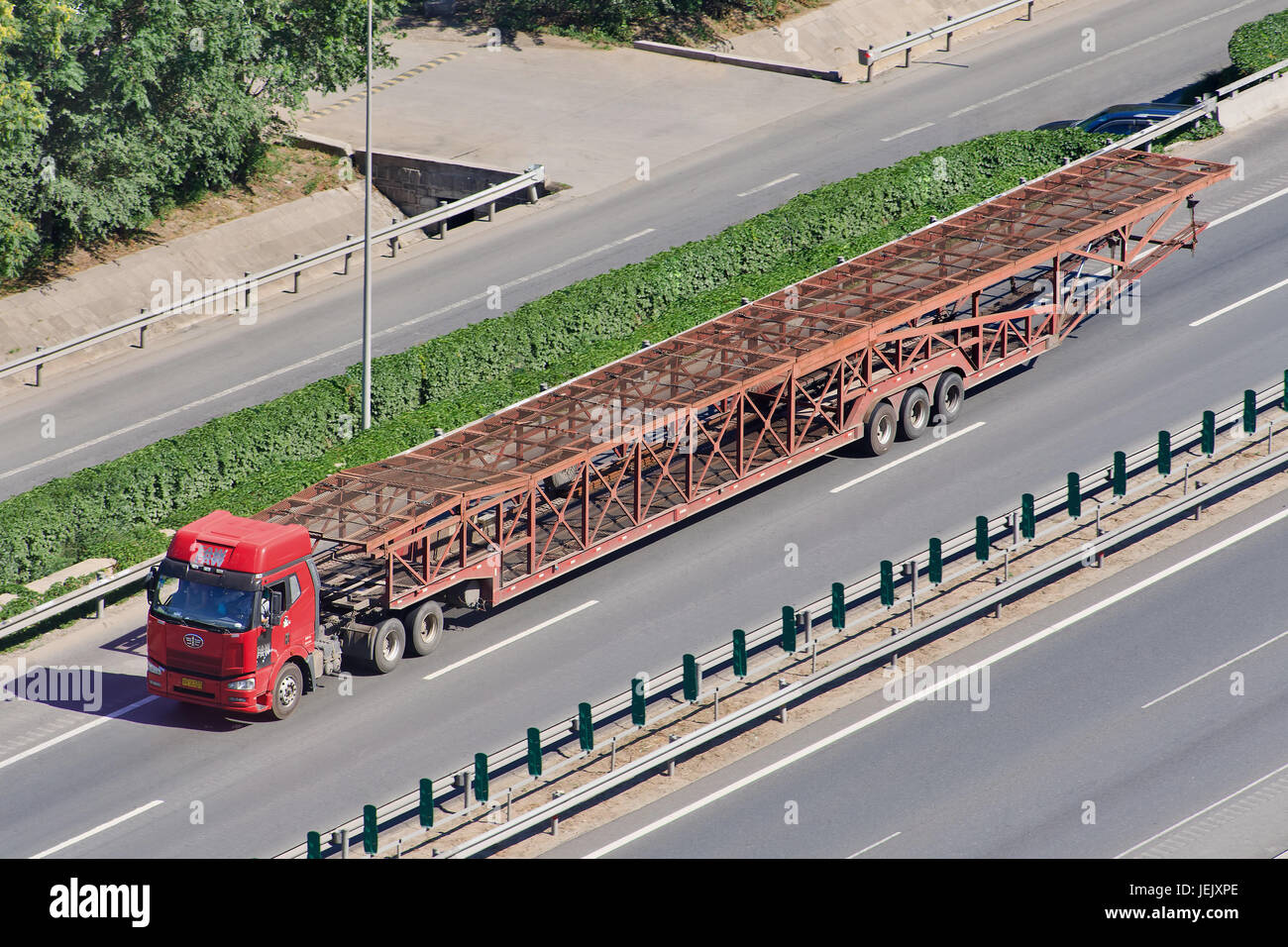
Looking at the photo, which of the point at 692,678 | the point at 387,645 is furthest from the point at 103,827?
the point at 692,678

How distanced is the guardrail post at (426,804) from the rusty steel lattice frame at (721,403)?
569 cm

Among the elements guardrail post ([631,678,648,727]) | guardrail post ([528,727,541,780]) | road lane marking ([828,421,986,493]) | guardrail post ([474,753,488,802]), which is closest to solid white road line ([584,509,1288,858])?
guardrail post ([528,727,541,780])

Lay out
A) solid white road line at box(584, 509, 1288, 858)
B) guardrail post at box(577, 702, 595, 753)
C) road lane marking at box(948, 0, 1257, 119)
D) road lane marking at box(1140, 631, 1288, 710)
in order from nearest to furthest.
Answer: solid white road line at box(584, 509, 1288, 858)
guardrail post at box(577, 702, 595, 753)
road lane marking at box(1140, 631, 1288, 710)
road lane marking at box(948, 0, 1257, 119)

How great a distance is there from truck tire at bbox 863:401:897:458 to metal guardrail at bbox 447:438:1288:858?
5.53 meters

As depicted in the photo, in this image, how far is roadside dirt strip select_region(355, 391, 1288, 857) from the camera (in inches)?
1195

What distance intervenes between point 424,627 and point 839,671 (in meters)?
7.49

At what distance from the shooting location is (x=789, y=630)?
32.8 m

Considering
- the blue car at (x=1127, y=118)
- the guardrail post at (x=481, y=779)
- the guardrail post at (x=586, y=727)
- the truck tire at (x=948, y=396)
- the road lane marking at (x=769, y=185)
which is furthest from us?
the road lane marking at (x=769, y=185)

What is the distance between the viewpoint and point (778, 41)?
6431 centimetres

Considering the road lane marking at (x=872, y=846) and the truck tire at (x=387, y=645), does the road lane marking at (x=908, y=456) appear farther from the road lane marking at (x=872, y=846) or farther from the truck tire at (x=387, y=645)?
the road lane marking at (x=872, y=846)

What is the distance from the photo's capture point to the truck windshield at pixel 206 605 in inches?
1289

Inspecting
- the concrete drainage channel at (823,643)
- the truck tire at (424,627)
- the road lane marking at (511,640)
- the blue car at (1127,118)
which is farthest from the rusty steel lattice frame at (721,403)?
the blue car at (1127,118)

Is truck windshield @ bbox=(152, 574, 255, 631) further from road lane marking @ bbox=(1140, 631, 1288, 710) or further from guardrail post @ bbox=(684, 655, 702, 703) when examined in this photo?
road lane marking @ bbox=(1140, 631, 1288, 710)

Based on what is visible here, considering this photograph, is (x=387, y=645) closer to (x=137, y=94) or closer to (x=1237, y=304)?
(x=137, y=94)
